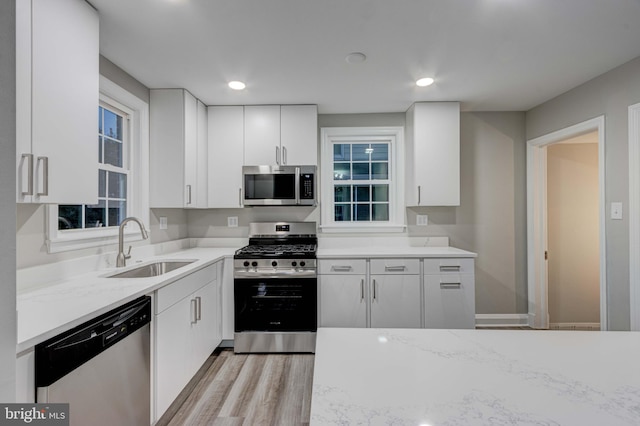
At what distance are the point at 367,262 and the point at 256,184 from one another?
52.4 inches

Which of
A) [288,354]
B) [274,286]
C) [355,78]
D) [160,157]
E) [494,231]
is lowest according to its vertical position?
[288,354]

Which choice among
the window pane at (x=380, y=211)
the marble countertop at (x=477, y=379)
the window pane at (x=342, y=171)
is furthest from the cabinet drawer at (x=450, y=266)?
the marble countertop at (x=477, y=379)

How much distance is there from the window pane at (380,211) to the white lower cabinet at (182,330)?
1.87m

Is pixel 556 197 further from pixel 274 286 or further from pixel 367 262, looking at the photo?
pixel 274 286

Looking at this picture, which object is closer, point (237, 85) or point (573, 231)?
point (237, 85)

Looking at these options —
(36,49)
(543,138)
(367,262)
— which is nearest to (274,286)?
(367,262)

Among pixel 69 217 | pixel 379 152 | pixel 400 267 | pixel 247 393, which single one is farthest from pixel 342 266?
pixel 69 217

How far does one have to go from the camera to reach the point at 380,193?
3.59m

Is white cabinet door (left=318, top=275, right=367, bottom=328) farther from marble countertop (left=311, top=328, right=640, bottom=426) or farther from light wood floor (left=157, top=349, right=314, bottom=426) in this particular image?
Result: marble countertop (left=311, top=328, right=640, bottom=426)

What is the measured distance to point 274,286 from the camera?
2797 millimetres

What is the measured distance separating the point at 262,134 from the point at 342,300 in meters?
1.82

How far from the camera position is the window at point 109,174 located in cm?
217

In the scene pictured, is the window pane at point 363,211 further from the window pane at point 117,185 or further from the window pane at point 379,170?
the window pane at point 117,185

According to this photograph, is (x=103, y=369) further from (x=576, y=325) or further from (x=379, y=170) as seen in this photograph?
(x=576, y=325)
